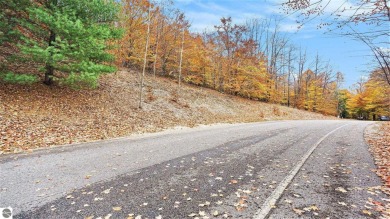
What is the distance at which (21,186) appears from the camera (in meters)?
4.54

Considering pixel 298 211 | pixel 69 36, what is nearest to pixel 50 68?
pixel 69 36

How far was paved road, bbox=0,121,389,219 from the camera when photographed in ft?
12.1

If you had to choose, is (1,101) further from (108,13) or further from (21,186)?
(21,186)

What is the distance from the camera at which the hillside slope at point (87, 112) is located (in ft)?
29.2

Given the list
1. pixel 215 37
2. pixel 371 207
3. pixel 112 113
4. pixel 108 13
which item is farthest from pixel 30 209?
pixel 215 37

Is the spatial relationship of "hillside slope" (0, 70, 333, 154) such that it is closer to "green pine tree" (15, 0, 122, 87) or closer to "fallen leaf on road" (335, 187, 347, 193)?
"green pine tree" (15, 0, 122, 87)

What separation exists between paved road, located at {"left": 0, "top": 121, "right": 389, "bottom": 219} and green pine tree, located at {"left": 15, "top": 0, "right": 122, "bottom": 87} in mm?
5699

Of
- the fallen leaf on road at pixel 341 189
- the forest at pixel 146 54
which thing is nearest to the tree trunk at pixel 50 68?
the forest at pixel 146 54

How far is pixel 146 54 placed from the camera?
20.7 metres

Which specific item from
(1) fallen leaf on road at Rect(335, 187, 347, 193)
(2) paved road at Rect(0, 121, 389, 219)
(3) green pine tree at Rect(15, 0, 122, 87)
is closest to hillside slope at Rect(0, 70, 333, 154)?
(3) green pine tree at Rect(15, 0, 122, 87)

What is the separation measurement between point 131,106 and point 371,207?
14.6 meters

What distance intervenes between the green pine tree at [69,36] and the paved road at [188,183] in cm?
570

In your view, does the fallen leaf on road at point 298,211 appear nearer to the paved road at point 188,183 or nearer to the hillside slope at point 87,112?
→ the paved road at point 188,183

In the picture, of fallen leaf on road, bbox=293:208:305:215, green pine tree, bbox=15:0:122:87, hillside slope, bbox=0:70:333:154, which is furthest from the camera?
green pine tree, bbox=15:0:122:87
